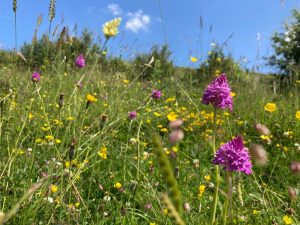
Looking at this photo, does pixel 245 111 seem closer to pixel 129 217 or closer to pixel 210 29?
pixel 210 29

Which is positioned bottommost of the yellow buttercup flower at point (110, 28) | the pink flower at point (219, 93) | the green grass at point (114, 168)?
the green grass at point (114, 168)

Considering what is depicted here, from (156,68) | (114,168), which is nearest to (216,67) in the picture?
(156,68)

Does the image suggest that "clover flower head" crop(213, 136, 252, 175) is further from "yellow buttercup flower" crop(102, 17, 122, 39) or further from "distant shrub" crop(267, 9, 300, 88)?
"distant shrub" crop(267, 9, 300, 88)

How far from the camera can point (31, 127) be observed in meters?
3.24

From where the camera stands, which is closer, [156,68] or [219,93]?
[219,93]

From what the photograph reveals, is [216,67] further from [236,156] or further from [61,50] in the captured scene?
[236,156]

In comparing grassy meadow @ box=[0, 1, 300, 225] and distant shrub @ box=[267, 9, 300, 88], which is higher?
distant shrub @ box=[267, 9, 300, 88]

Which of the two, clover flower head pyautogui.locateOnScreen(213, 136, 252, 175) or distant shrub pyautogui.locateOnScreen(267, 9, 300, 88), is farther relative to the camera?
distant shrub pyautogui.locateOnScreen(267, 9, 300, 88)

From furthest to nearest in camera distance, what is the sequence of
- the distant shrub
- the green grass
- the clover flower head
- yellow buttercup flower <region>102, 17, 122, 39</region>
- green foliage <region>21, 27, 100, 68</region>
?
the distant shrub, green foliage <region>21, 27, 100, 68</region>, the green grass, the clover flower head, yellow buttercup flower <region>102, 17, 122, 39</region>

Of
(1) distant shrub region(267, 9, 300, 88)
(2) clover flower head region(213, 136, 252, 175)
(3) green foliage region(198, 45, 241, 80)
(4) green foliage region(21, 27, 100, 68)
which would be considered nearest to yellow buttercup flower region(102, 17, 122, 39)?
(2) clover flower head region(213, 136, 252, 175)

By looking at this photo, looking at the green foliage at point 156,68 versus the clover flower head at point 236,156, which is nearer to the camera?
the clover flower head at point 236,156

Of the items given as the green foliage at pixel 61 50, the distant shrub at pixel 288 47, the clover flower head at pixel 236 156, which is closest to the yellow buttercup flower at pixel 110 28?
the clover flower head at pixel 236 156

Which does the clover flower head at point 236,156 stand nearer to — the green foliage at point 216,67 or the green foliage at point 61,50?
the green foliage at point 61,50

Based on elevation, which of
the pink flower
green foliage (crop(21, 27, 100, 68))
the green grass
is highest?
green foliage (crop(21, 27, 100, 68))
